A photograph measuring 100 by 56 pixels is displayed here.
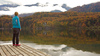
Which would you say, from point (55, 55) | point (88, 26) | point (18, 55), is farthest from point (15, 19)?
point (88, 26)

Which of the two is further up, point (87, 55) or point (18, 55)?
point (18, 55)

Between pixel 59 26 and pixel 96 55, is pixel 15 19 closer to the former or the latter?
pixel 96 55

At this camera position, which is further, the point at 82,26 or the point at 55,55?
the point at 82,26

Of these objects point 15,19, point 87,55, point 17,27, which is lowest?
point 87,55

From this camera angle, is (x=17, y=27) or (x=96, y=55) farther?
(x=96, y=55)

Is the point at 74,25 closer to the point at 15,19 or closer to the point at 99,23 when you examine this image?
the point at 99,23

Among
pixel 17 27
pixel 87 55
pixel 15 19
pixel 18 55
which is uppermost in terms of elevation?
pixel 15 19

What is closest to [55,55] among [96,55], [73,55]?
[73,55]

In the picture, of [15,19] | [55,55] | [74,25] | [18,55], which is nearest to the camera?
[18,55]

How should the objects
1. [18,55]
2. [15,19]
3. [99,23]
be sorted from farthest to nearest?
[99,23] → [15,19] → [18,55]
